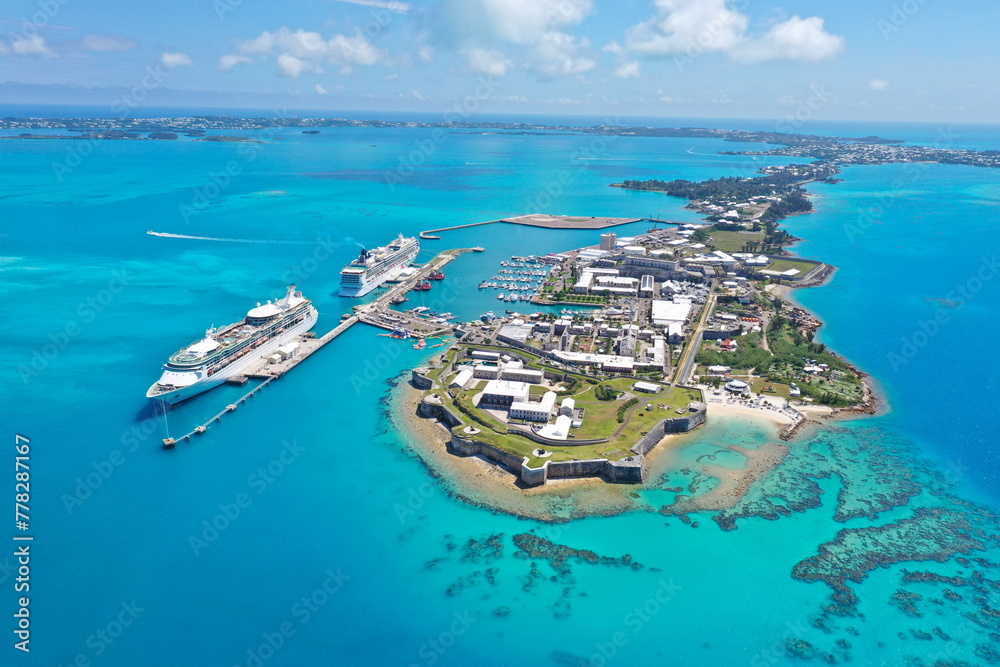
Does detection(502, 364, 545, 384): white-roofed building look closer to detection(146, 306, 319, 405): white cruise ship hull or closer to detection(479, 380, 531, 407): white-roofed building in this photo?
detection(479, 380, 531, 407): white-roofed building

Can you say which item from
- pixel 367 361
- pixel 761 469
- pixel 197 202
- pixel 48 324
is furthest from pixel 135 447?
pixel 197 202

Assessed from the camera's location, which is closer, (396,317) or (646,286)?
(396,317)

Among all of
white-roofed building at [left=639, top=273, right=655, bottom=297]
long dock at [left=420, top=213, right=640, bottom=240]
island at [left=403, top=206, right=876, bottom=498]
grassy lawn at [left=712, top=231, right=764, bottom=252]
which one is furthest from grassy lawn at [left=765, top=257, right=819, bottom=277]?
long dock at [left=420, top=213, right=640, bottom=240]

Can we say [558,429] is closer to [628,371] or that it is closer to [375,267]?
[628,371]

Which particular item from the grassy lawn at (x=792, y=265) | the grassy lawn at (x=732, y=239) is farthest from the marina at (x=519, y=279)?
the grassy lawn at (x=792, y=265)

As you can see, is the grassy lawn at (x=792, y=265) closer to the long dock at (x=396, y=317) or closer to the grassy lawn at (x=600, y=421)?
the grassy lawn at (x=600, y=421)

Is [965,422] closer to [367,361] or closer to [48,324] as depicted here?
[367,361]

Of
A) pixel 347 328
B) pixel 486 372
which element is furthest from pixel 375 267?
pixel 486 372
